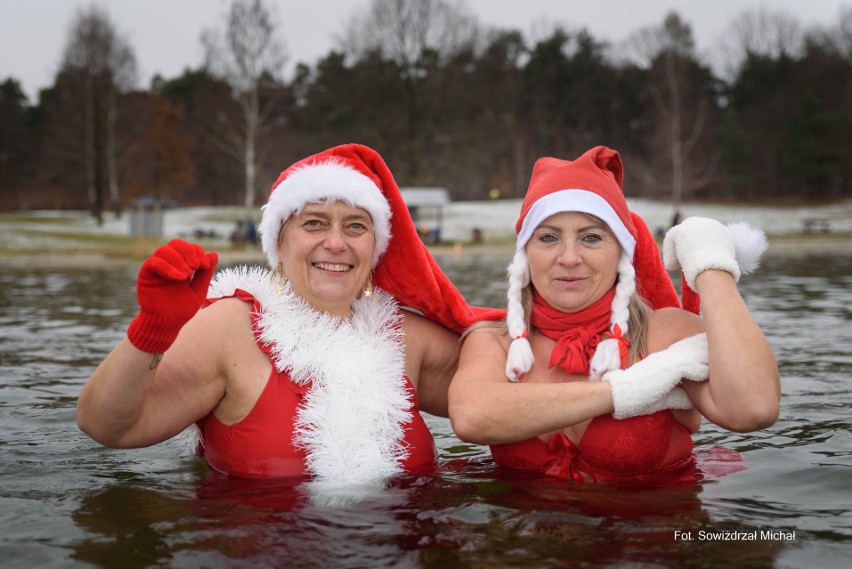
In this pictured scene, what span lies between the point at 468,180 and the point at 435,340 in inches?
2061

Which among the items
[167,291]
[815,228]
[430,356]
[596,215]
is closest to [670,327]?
[596,215]

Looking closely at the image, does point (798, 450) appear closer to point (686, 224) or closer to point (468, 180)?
point (686, 224)

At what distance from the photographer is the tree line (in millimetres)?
44281

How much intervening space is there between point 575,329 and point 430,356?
86 cm

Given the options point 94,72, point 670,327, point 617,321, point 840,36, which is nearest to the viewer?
point 617,321

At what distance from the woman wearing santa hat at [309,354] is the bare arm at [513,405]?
443mm

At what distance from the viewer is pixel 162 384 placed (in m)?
3.48

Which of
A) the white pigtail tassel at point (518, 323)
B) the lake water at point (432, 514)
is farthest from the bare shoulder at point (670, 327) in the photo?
the lake water at point (432, 514)

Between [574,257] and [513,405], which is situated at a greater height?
[574,257]

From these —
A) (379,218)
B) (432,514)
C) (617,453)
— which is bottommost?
(432,514)

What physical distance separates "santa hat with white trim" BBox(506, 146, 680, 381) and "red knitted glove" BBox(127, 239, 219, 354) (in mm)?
1343

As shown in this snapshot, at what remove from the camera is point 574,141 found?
63188 mm

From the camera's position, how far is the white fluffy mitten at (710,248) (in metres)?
3.39

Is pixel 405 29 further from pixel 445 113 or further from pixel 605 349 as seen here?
pixel 605 349
